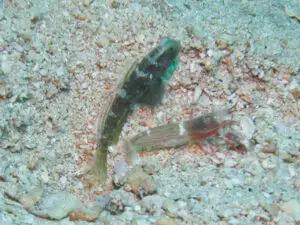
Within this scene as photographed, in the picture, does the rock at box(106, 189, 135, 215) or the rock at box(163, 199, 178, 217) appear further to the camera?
the rock at box(106, 189, 135, 215)

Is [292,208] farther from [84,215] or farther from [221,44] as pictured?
[221,44]

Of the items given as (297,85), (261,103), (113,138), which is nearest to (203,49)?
(261,103)

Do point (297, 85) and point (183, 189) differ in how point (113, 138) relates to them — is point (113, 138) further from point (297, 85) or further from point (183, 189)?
point (297, 85)

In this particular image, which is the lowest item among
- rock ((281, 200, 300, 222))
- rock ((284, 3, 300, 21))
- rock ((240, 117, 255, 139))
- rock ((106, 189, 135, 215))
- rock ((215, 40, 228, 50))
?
rock ((106, 189, 135, 215))

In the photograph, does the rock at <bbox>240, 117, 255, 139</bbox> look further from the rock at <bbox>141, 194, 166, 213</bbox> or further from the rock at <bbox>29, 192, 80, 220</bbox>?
the rock at <bbox>29, 192, 80, 220</bbox>

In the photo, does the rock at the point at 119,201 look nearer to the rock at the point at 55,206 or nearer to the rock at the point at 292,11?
the rock at the point at 55,206

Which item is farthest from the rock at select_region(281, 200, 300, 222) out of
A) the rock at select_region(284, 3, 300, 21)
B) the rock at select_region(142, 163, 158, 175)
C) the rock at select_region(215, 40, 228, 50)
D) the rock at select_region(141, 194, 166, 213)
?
the rock at select_region(284, 3, 300, 21)
